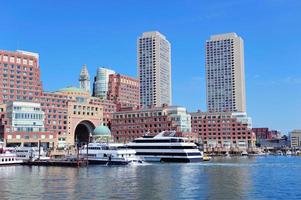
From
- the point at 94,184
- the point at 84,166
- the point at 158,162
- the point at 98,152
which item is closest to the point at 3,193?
the point at 94,184

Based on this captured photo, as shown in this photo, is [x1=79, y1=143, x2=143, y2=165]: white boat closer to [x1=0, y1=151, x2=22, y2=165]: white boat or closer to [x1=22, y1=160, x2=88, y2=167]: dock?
[x1=22, y1=160, x2=88, y2=167]: dock

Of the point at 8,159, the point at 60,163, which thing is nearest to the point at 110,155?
the point at 60,163

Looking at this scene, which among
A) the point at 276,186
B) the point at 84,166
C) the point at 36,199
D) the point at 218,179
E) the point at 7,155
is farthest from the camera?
the point at 7,155

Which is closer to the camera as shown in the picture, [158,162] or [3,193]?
[3,193]

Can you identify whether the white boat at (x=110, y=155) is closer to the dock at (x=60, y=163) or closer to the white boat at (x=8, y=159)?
the dock at (x=60, y=163)

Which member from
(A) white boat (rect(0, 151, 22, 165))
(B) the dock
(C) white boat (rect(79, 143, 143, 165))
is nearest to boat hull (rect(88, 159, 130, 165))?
(C) white boat (rect(79, 143, 143, 165))

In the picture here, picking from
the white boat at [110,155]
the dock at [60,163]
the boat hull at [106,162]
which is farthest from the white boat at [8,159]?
the boat hull at [106,162]

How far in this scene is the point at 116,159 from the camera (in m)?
175

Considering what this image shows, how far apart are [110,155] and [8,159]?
39.5 meters

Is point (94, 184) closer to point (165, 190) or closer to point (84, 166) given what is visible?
point (165, 190)

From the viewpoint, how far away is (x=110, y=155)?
17725 cm

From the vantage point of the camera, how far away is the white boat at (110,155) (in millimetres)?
175025

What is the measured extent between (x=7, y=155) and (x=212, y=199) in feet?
397

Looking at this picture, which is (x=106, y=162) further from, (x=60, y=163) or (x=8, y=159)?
(x=8, y=159)
